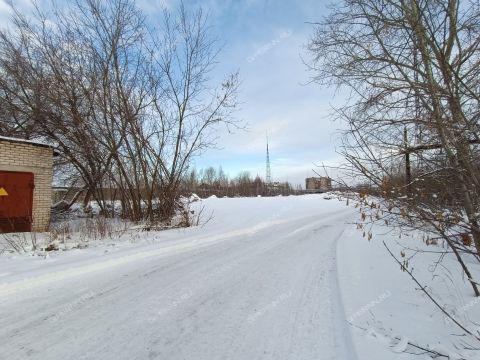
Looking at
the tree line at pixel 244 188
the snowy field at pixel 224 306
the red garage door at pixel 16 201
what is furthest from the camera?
the tree line at pixel 244 188

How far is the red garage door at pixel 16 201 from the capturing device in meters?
11.5

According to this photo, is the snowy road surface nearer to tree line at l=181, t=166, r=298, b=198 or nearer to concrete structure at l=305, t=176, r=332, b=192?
concrete structure at l=305, t=176, r=332, b=192

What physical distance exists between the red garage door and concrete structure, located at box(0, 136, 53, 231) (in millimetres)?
148

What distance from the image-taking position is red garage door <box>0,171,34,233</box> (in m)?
11.5

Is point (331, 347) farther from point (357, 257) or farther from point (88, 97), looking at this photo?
point (88, 97)

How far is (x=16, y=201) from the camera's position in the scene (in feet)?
38.8

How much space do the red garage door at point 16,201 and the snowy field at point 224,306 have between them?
4295 mm

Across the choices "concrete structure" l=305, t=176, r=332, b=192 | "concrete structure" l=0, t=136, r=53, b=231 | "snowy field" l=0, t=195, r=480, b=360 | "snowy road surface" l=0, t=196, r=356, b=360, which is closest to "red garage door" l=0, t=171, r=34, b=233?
"concrete structure" l=0, t=136, r=53, b=231

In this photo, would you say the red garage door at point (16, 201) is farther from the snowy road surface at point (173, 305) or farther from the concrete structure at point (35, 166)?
the snowy road surface at point (173, 305)

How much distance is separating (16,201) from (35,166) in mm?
1379

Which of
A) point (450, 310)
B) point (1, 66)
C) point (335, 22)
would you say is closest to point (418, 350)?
point (450, 310)

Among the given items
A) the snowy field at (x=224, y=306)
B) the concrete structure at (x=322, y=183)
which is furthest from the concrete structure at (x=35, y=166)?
the concrete structure at (x=322, y=183)

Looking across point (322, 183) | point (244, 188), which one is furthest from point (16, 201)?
point (244, 188)

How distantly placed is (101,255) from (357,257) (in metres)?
5.67
